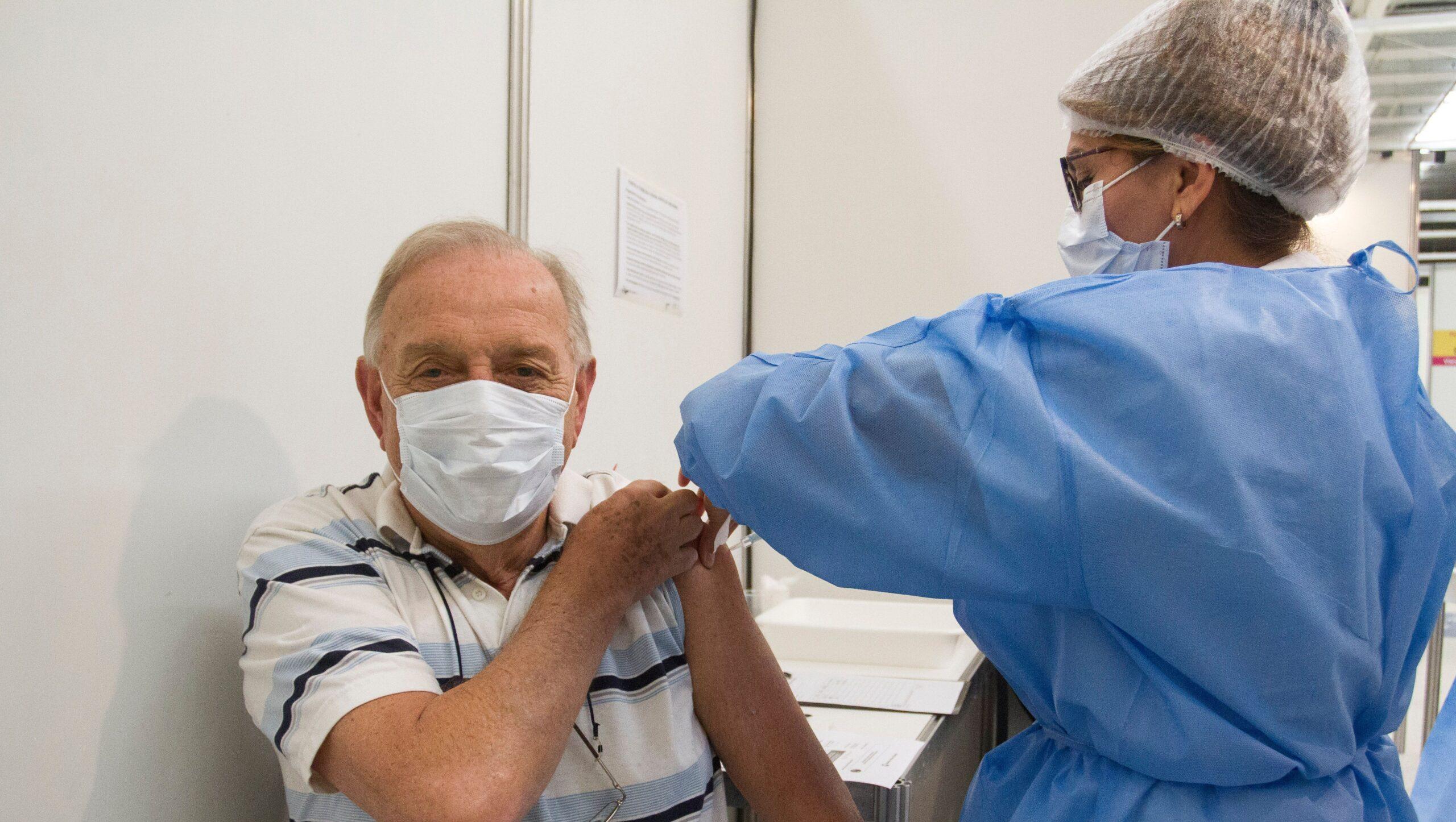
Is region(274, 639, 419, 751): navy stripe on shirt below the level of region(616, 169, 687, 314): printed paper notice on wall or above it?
below

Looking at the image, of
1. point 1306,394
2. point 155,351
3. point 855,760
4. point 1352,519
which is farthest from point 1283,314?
point 155,351

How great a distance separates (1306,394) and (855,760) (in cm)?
88

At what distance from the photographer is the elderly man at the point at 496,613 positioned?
933 millimetres

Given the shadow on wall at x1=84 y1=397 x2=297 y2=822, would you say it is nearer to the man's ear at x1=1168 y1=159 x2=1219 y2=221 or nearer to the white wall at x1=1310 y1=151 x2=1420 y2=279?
the man's ear at x1=1168 y1=159 x2=1219 y2=221

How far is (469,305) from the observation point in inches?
45.8

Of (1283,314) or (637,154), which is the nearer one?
(1283,314)

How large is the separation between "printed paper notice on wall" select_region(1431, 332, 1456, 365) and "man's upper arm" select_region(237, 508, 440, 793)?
5.51 m

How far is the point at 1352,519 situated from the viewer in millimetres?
830

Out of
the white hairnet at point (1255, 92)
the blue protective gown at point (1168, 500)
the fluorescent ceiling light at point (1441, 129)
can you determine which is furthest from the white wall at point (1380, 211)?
the blue protective gown at point (1168, 500)

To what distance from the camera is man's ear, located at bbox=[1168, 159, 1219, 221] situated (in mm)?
1094

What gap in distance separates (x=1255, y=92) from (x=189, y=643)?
134 centimetres

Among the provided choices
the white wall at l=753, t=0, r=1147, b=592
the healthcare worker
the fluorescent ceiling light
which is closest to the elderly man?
the healthcare worker

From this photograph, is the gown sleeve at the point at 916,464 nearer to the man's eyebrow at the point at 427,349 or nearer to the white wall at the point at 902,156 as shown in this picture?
the man's eyebrow at the point at 427,349

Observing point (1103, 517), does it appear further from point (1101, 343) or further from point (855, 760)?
point (855, 760)
